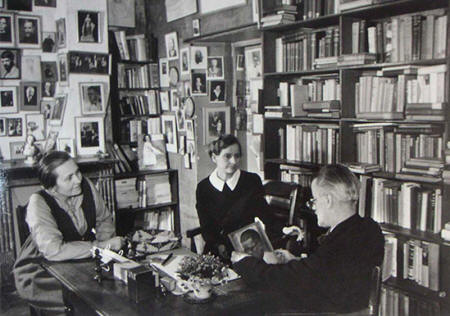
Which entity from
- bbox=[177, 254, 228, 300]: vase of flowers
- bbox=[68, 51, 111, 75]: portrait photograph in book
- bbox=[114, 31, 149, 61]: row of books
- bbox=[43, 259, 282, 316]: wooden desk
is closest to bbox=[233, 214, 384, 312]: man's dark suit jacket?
bbox=[43, 259, 282, 316]: wooden desk

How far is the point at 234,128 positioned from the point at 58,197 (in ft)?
8.61

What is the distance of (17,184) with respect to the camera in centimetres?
426

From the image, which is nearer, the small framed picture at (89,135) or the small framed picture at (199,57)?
the small framed picture at (89,135)

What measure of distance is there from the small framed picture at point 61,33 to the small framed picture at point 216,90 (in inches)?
61.6

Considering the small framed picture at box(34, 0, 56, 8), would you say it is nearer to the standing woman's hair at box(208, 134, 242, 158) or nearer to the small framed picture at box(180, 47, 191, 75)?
the small framed picture at box(180, 47, 191, 75)

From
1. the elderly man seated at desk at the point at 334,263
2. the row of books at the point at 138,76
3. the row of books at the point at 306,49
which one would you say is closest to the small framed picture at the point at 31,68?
the row of books at the point at 138,76

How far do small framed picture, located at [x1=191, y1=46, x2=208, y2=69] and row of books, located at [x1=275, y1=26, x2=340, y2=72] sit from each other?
1207mm

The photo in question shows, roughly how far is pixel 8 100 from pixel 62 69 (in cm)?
62

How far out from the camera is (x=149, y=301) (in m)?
2.03

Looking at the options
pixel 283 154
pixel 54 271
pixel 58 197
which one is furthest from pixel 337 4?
pixel 54 271

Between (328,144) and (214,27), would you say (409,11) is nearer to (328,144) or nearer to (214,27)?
(328,144)

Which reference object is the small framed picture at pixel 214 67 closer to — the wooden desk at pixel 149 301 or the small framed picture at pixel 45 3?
the small framed picture at pixel 45 3

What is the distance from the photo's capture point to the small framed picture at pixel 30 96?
473cm

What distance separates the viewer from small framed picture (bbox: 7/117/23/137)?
4695mm
